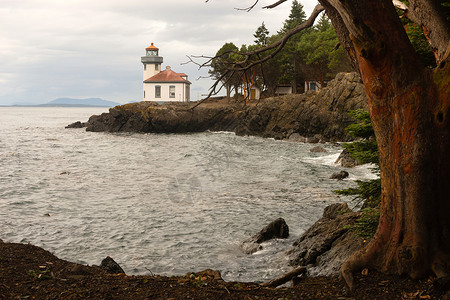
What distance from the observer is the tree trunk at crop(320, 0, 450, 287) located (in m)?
5.42

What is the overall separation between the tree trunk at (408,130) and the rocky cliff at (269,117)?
32075 mm

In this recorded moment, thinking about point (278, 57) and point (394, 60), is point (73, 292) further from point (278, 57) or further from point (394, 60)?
point (278, 57)

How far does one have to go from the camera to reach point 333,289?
597 cm

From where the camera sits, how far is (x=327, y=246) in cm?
995

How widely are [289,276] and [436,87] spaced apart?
4304 millimetres

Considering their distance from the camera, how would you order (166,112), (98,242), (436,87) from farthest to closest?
1. (166,112)
2. (98,242)
3. (436,87)

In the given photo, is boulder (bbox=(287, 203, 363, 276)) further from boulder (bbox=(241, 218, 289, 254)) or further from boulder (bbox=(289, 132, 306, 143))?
boulder (bbox=(289, 132, 306, 143))

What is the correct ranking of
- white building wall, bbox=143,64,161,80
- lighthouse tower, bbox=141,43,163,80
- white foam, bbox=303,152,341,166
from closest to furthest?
white foam, bbox=303,152,341,166, lighthouse tower, bbox=141,43,163,80, white building wall, bbox=143,64,161,80

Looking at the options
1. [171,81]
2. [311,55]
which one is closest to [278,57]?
[311,55]

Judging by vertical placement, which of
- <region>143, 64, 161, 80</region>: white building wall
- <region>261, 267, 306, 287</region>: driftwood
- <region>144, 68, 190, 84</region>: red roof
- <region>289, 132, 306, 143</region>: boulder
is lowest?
<region>261, 267, 306, 287</region>: driftwood

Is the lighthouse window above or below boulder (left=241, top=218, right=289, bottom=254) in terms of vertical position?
above

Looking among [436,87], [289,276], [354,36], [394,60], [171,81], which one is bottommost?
[289,276]

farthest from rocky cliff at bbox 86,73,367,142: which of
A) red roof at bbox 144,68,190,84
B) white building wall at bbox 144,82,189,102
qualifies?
red roof at bbox 144,68,190,84

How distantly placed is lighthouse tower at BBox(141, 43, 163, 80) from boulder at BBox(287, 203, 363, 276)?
9076cm
